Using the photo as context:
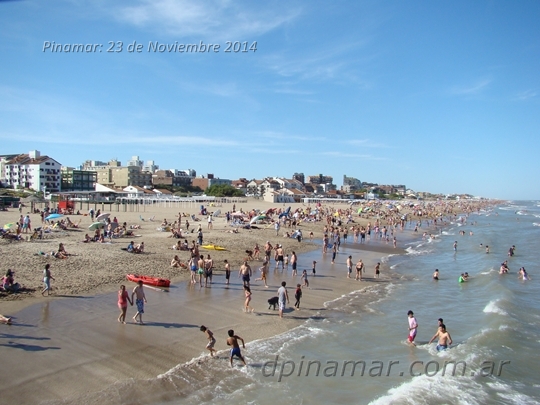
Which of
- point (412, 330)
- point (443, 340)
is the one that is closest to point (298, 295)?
point (412, 330)

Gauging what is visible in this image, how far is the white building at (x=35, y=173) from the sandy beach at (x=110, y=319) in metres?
66.6

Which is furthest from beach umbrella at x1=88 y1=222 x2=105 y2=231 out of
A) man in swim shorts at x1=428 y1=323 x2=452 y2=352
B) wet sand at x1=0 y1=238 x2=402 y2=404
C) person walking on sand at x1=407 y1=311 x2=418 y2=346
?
man in swim shorts at x1=428 y1=323 x2=452 y2=352

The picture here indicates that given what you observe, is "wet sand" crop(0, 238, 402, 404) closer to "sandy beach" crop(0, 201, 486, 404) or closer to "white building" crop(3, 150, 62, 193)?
"sandy beach" crop(0, 201, 486, 404)

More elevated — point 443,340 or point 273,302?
point 273,302

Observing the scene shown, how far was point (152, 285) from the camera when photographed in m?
15.9

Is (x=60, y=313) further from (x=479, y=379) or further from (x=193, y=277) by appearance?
(x=479, y=379)

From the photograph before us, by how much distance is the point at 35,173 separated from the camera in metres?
80.9

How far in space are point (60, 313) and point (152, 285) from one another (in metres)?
4.23

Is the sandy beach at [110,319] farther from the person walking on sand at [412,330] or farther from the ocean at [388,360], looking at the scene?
the person walking on sand at [412,330]

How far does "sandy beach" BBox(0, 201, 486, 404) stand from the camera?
27.5 ft

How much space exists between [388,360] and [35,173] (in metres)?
86.2

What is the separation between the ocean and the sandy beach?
1.69ft

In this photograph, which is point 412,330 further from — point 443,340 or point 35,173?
point 35,173

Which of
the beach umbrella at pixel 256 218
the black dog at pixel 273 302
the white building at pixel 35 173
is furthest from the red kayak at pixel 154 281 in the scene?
the white building at pixel 35 173
